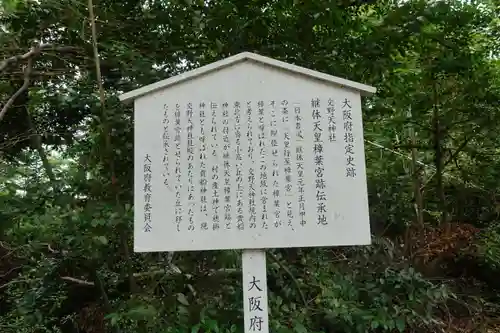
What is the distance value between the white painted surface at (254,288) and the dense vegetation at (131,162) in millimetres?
356

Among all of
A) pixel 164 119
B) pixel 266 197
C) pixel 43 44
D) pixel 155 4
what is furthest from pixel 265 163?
pixel 43 44

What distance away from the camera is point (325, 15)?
144 inches

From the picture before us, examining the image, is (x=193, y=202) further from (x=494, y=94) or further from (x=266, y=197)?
(x=494, y=94)

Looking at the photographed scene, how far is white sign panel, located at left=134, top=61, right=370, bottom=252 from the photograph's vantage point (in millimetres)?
2480

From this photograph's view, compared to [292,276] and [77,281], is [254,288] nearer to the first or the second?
[292,276]

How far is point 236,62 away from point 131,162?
123cm

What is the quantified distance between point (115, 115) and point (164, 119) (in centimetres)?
85

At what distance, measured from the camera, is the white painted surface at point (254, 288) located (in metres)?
2.53

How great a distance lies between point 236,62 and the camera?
8.67 ft

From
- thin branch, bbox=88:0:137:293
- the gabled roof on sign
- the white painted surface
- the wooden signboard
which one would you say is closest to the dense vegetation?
thin branch, bbox=88:0:137:293

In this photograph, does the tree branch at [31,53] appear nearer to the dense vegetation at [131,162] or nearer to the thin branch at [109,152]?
the dense vegetation at [131,162]

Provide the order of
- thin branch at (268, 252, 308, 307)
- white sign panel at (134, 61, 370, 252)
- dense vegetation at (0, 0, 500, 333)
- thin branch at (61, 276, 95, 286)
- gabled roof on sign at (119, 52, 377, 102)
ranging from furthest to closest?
thin branch at (61, 276, 95, 286), thin branch at (268, 252, 308, 307), dense vegetation at (0, 0, 500, 333), gabled roof on sign at (119, 52, 377, 102), white sign panel at (134, 61, 370, 252)

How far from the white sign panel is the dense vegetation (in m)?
0.63

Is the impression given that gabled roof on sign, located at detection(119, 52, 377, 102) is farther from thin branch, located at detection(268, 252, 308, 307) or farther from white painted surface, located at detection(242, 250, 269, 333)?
thin branch, located at detection(268, 252, 308, 307)
